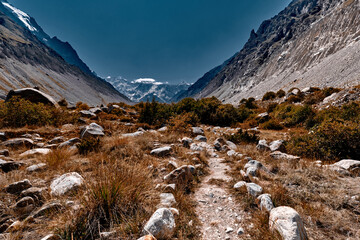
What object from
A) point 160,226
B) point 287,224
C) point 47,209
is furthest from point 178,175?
point 47,209

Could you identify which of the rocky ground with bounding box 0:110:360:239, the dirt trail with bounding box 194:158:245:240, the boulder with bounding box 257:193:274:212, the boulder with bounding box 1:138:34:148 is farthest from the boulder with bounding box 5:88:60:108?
the boulder with bounding box 257:193:274:212

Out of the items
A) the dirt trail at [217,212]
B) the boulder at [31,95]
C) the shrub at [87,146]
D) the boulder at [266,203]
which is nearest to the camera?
the dirt trail at [217,212]

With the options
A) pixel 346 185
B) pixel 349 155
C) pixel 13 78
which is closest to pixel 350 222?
pixel 346 185

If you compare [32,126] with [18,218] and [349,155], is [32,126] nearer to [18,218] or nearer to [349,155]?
[18,218]

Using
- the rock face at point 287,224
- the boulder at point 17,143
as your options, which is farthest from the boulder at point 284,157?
the boulder at point 17,143

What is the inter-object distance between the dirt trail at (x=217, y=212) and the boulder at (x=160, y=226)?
51 cm

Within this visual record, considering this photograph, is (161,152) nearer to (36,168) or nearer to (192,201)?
(192,201)

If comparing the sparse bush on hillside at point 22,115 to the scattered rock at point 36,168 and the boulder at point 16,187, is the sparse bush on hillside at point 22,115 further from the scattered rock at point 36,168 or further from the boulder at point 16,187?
the boulder at point 16,187

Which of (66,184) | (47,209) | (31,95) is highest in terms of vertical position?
(31,95)

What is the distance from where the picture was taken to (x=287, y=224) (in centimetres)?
176

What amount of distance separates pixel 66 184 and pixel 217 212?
2.59 meters

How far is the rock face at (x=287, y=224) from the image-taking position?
5.47 ft

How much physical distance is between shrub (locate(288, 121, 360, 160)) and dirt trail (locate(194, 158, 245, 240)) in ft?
10.7

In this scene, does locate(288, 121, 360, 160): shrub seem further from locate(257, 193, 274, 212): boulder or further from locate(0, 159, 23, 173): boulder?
locate(0, 159, 23, 173): boulder
